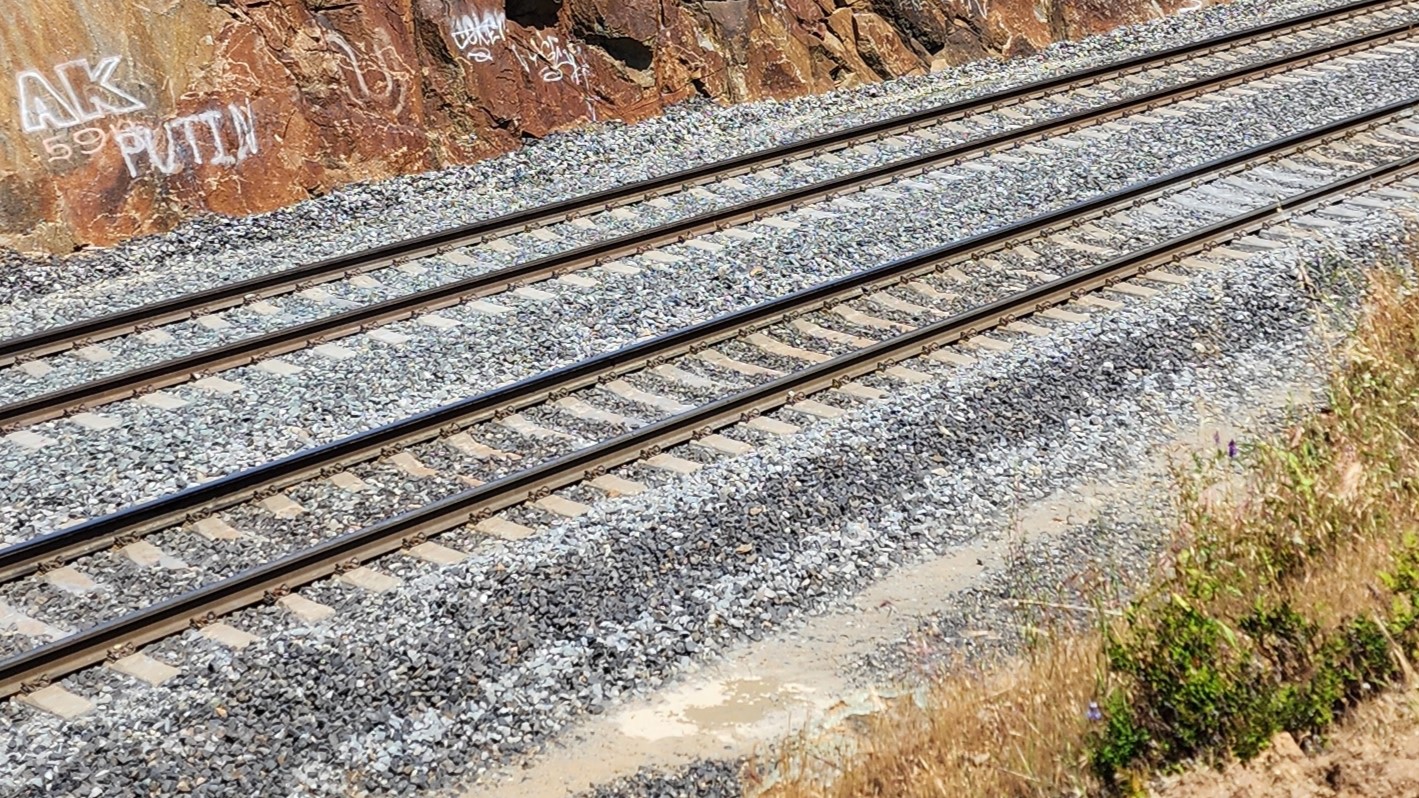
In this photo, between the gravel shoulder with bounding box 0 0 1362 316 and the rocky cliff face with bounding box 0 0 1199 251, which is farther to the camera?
the rocky cliff face with bounding box 0 0 1199 251

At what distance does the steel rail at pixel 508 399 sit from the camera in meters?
8.16

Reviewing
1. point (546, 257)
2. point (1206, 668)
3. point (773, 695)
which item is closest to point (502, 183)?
point (546, 257)

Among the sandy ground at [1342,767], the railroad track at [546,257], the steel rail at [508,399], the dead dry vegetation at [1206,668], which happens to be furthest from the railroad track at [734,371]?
the sandy ground at [1342,767]

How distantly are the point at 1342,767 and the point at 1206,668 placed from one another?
1.83 ft

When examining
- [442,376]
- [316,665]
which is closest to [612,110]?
[442,376]

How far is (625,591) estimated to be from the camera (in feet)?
26.0

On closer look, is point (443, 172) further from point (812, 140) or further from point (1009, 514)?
point (1009, 514)

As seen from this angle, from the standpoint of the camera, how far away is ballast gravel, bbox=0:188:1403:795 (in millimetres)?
6734

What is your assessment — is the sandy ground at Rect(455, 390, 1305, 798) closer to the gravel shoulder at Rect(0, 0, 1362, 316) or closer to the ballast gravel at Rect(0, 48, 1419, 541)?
the ballast gravel at Rect(0, 48, 1419, 541)

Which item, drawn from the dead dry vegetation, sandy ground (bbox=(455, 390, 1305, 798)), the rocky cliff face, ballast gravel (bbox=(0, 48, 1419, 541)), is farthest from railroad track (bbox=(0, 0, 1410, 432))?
the dead dry vegetation

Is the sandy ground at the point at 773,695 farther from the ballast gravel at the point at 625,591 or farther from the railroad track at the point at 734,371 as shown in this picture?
the railroad track at the point at 734,371

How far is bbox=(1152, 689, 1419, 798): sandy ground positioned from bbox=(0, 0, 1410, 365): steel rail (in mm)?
8874

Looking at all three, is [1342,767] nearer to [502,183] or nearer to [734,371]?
[734,371]

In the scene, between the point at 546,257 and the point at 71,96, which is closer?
the point at 546,257
